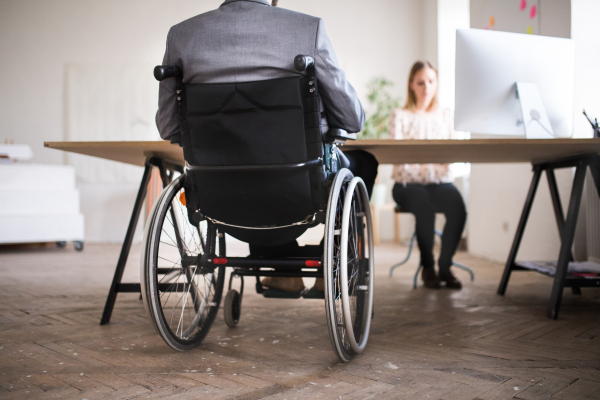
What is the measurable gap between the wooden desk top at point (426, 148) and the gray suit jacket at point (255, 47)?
411mm

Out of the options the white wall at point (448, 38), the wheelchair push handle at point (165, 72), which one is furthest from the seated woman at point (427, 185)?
the white wall at point (448, 38)

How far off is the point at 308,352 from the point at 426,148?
2.77ft

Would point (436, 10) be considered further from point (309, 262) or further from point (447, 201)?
point (309, 262)

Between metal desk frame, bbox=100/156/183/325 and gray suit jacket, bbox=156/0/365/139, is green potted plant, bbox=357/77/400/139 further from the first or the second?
gray suit jacket, bbox=156/0/365/139

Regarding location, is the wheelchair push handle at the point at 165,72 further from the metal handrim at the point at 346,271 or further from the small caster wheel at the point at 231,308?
the small caster wheel at the point at 231,308

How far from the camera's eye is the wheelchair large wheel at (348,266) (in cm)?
123

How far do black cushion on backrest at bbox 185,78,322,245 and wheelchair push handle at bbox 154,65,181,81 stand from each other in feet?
0.15

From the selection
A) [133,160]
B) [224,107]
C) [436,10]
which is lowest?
[133,160]

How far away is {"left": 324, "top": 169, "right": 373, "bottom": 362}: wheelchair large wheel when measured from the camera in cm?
123

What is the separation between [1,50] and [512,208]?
603 cm

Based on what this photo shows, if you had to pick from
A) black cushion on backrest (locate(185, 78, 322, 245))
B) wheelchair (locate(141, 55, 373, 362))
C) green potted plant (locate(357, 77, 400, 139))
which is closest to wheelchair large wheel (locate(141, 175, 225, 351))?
wheelchair (locate(141, 55, 373, 362))

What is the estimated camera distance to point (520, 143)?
1.73 meters

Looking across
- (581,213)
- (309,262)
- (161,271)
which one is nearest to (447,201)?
(581,213)

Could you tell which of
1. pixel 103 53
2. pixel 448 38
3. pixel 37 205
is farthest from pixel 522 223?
pixel 103 53
